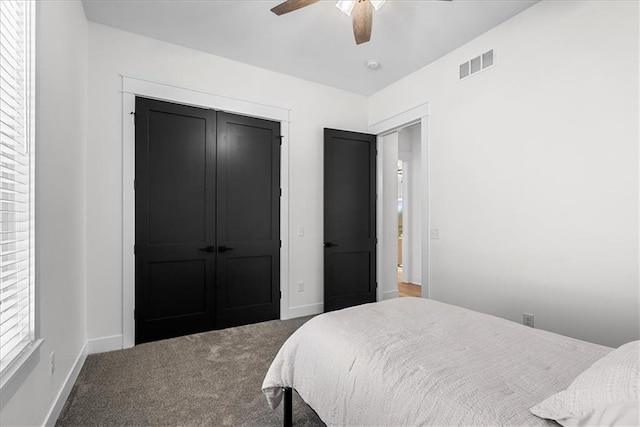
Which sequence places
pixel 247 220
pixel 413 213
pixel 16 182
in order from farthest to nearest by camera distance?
pixel 413 213 < pixel 247 220 < pixel 16 182

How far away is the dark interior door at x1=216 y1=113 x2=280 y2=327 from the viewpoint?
3232 mm

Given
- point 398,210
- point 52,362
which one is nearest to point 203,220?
point 52,362

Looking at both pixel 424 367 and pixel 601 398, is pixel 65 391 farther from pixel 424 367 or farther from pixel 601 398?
pixel 601 398

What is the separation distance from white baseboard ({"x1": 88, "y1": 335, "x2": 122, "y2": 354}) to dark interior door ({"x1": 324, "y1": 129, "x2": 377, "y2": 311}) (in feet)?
6.86

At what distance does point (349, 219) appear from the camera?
12.9ft

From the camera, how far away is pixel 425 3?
2449 mm

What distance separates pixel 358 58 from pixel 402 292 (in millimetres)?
3512

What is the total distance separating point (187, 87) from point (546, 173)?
329cm

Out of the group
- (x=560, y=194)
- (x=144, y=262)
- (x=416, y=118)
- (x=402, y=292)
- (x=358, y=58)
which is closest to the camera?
(x=560, y=194)

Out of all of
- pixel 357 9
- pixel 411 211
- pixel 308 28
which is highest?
pixel 308 28

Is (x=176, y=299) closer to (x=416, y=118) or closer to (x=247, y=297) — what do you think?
(x=247, y=297)

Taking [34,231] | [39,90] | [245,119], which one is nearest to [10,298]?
[34,231]

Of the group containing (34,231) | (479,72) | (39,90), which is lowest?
(34,231)

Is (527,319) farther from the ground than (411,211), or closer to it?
closer to it
